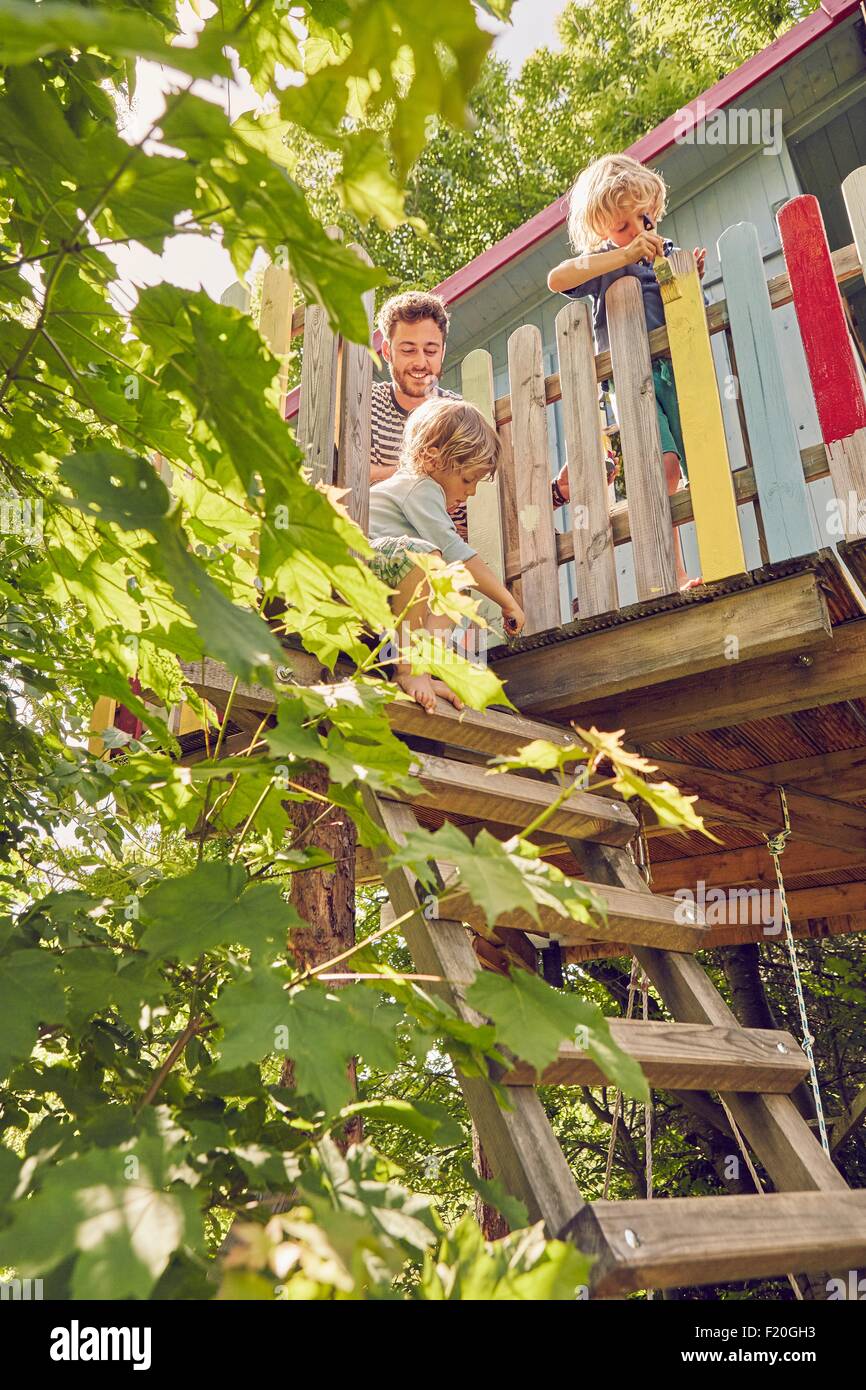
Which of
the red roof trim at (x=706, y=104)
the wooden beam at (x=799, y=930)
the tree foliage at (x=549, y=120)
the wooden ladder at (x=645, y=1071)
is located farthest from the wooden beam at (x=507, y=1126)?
the tree foliage at (x=549, y=120)

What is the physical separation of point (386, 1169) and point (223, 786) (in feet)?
2.03

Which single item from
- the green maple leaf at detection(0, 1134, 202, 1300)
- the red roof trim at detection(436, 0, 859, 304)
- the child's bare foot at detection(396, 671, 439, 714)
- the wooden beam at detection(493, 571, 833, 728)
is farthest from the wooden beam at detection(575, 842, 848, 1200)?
the red roof trim at detection(436, 0, 859, 304)

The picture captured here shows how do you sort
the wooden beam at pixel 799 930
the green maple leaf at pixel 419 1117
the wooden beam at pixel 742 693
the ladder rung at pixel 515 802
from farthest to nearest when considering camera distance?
the wooden beam at pixel 799 930 < the wooden beam at pixel 742 693 < the ladder rung at pixel 515 802 < the green maple leaf at pixel 419 1117

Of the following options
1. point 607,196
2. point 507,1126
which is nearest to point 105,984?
point 507,1126

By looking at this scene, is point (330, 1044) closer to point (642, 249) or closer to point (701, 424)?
point (701, 424)

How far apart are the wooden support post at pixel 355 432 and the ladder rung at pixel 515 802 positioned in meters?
0.76

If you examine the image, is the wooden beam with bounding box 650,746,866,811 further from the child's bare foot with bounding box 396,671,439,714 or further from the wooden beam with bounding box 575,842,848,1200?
the child's bare foot with bounding box 396,671,439,714

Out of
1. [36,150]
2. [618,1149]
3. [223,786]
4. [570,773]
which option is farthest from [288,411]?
[618,1149]

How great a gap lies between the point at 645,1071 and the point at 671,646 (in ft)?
3.64

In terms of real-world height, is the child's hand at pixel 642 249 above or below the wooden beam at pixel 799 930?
above

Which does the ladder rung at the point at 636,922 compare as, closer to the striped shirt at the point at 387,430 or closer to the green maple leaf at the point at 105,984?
the green maple leaf at the point at 105,984

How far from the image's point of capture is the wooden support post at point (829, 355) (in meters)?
2.49

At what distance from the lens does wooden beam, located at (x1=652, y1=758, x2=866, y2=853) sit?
3492 millimetres
